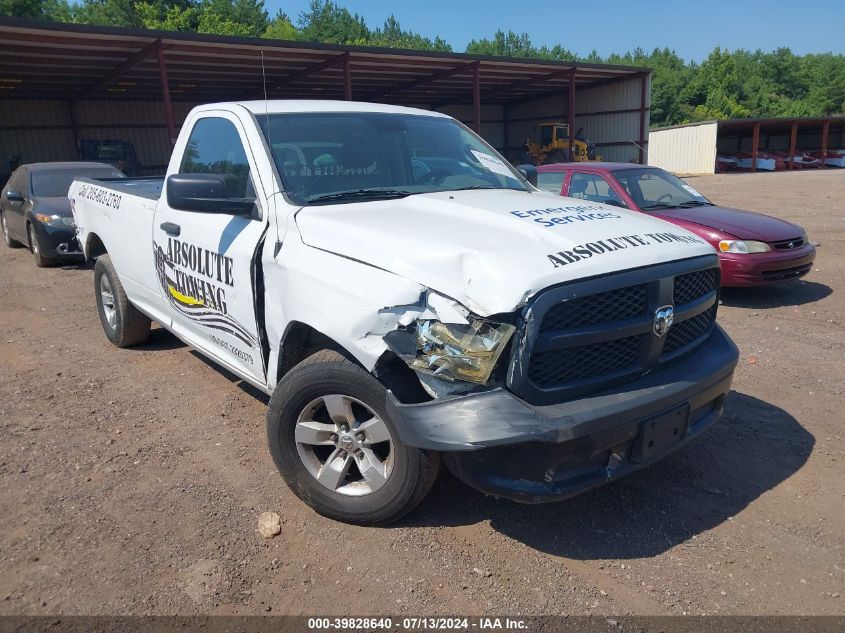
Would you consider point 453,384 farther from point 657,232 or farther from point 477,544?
point 657,232

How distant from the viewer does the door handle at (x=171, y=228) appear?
4.21 metres

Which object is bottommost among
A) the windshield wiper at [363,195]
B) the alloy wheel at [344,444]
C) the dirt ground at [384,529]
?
the dirt ground at [384,529]

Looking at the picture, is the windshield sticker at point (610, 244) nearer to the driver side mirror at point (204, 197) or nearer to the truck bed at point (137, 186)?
the driver side mirror at point (204, 197)

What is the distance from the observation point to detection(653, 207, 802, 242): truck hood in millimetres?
7512

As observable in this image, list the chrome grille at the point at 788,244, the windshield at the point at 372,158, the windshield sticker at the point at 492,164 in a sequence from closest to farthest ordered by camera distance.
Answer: the windshield at the point at 372,158, the windshield sticker at the point at 492,164, the chrome grille at the point at 788,244

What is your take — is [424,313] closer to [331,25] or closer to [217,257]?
[217,257]

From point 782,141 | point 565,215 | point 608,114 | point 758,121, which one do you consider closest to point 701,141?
point 758,121

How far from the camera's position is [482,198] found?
11.9ft

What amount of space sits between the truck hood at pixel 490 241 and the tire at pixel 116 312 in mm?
3125

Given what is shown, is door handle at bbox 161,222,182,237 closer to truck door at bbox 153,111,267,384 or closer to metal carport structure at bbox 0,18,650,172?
truck door at bbox 153,111,267,384

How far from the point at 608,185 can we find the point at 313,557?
664cm

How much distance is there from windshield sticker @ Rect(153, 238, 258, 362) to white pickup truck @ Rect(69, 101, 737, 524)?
20 mm

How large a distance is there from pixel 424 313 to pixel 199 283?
2015 mm

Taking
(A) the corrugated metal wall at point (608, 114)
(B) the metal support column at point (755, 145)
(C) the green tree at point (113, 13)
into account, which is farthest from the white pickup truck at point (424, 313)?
(C) the green tree at point (113, 13)
